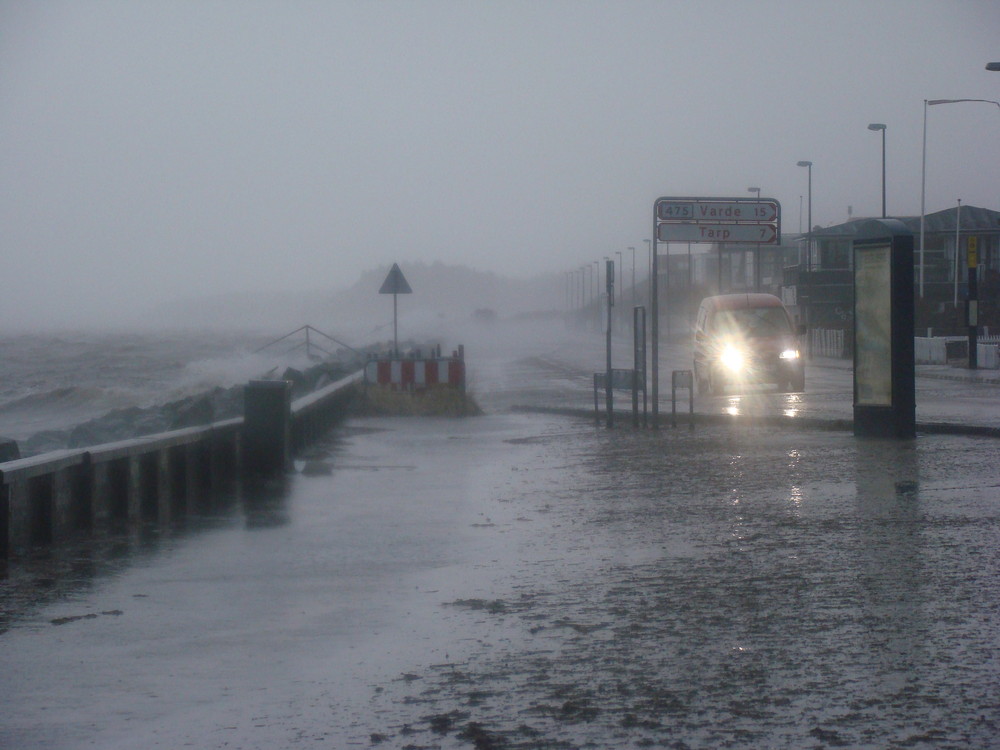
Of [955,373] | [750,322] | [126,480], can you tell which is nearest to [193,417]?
[126,480]

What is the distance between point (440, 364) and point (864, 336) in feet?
30.2

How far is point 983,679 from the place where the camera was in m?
5.39

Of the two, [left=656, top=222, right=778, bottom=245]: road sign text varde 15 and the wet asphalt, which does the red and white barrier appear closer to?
[left=656, top=222, right=778, bottom=245]: road sign text varde 15

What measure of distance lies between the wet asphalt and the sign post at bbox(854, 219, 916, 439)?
3.30 meters

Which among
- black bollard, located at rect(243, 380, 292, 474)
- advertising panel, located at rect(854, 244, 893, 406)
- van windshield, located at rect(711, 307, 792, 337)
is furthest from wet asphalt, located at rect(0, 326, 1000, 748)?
van windshield, located at rect(711, 307, 792, 337)

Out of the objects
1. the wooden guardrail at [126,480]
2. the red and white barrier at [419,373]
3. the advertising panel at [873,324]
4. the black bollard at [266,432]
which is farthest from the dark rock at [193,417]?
the advertising panel at [873,324]

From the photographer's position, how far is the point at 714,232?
1938 centimetres

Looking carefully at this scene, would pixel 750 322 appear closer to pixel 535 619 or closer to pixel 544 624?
pixel 535 619

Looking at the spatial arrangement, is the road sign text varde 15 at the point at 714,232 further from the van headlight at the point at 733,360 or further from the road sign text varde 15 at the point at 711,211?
the van headlight at the point at 733,360

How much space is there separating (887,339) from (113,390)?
37136 millimetres

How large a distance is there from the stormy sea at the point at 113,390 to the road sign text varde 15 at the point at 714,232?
8.18m

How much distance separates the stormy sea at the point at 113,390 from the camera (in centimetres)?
2463

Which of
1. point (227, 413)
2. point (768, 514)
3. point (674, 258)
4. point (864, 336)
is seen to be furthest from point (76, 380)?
point (674, 258)

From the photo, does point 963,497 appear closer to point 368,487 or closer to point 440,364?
point 368,487
